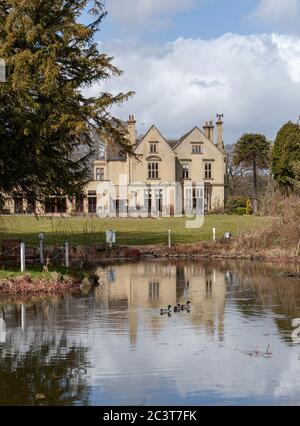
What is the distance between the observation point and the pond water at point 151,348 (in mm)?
10273

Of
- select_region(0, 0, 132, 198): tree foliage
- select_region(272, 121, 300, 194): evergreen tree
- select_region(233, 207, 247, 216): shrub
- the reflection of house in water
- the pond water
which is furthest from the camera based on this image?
select_region(233, 207, 247, 216): shrub

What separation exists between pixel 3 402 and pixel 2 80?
14051 mm

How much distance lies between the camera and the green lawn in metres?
40.5

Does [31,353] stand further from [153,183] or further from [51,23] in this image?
[153,183]

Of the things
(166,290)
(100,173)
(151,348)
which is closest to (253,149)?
(100,173)

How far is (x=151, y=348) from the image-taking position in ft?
43.7

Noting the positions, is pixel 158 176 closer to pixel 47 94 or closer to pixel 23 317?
pixel 47 94

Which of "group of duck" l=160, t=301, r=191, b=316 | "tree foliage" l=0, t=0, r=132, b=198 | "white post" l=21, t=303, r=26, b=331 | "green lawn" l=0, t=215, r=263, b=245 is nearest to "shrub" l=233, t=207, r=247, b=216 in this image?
"green lawn" l=0, t=215, r=263, b=245

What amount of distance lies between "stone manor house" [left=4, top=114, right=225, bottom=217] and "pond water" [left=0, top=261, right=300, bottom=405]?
1996 inches

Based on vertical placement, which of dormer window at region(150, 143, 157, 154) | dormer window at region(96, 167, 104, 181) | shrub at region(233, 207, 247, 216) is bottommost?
shrub at region(233, 207, 247, 216)

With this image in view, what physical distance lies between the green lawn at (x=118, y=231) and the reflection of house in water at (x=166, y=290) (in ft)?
21.7

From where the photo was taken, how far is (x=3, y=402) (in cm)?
984

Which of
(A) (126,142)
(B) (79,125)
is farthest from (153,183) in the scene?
(B) (79,125)

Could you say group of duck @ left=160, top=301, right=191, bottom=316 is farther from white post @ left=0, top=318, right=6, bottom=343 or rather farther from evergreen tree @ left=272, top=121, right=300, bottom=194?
evergreen tree @ left=272, top=121, right=300, bottom=194
